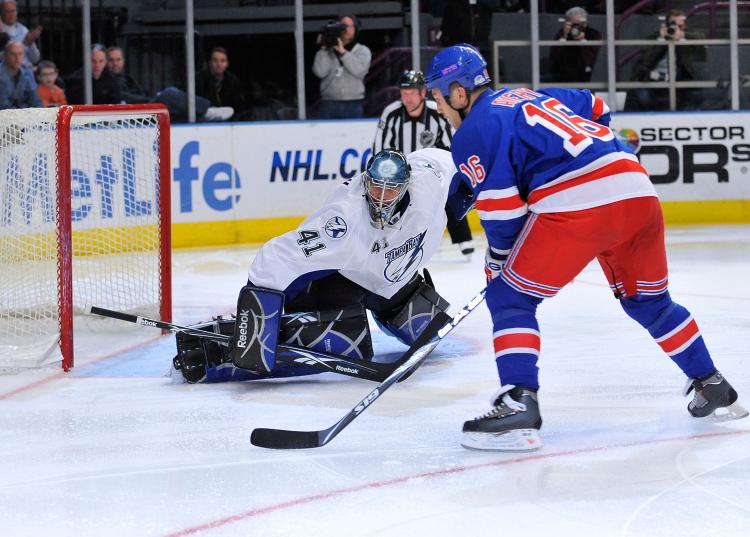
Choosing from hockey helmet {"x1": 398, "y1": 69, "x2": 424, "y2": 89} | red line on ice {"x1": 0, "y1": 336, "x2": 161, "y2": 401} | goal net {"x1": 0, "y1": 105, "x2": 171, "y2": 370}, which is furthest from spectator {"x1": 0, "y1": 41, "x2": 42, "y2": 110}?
red line on ice {"x1": 0, "y1": 336, "x2": 161, "y2": 401}

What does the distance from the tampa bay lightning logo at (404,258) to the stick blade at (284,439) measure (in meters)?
0.91

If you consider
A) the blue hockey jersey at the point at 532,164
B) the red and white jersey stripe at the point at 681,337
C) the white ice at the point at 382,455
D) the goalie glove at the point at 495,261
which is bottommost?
the white ice at the point at 382,455

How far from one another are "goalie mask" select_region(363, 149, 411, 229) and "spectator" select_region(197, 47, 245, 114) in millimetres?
4506

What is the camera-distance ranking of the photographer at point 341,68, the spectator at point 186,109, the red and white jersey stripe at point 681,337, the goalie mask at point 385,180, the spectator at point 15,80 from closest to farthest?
the red and white jersey stripe at point 681,337
the goalie mask at point 385,180
the spectator at point 15,80
the spectator at point 186,109
the photographer at point 341,68

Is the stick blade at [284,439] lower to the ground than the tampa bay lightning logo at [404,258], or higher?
lower

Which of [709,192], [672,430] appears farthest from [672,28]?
[672,430]

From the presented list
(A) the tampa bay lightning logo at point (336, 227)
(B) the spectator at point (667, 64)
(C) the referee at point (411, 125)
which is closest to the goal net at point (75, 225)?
(A) the tampa bay lightning logo at point (336, 227)

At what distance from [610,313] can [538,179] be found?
2107 millimetres

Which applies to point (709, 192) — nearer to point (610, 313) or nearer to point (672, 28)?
point (672, 28)

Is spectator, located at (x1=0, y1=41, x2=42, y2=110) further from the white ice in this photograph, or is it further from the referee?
the white ice

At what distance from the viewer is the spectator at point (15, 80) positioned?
273 inches

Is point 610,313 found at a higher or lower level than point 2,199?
lower

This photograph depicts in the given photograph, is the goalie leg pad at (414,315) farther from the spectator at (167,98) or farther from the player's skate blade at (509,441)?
the spectator at (167,98)

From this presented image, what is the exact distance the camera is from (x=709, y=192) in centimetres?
821
